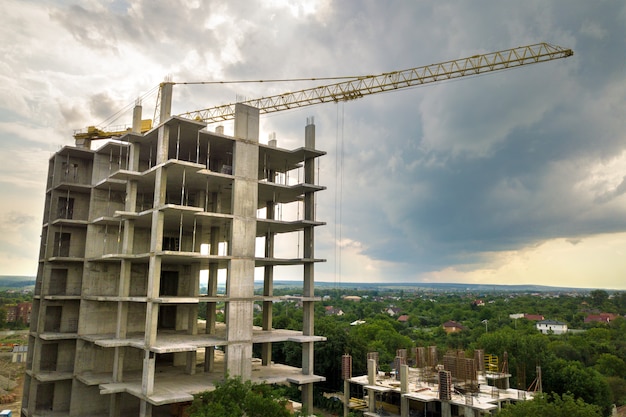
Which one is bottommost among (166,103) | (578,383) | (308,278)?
(578,383)

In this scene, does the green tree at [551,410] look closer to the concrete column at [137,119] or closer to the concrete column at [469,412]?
the concrete column at [469,412]

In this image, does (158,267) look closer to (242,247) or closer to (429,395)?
(242,247)

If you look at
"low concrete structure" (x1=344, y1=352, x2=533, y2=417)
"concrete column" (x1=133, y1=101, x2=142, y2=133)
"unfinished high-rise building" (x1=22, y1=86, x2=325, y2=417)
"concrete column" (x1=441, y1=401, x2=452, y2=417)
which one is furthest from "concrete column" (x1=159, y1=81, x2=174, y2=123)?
"concrete column" (x1=441, y1=401, x2=452, y2=417)

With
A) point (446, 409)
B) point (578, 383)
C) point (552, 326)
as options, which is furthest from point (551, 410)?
point (552, 326)

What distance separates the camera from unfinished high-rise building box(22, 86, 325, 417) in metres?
36.3

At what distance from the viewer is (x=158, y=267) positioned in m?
34.7

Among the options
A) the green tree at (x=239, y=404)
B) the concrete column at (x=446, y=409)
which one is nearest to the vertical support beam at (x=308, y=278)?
the concrete column at (x=446, y=409)

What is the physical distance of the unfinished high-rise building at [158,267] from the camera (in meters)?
36.3

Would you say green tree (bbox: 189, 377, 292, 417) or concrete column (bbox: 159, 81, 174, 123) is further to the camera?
concrete column (bbox: 159, 81, 174, 123)

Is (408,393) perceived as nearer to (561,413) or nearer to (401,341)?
(561,413)

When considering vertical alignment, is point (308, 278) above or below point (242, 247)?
below

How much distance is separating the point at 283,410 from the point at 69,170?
41146 millimetres

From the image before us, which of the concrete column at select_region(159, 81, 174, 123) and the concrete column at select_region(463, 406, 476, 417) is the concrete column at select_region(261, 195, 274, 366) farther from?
the concrete column at select_region(463, 406, 476, 417)

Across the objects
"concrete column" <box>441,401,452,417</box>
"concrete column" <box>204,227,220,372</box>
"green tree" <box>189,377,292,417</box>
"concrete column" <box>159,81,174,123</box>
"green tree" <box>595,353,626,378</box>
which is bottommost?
"green tree" <box>595,353,626,378</box>
